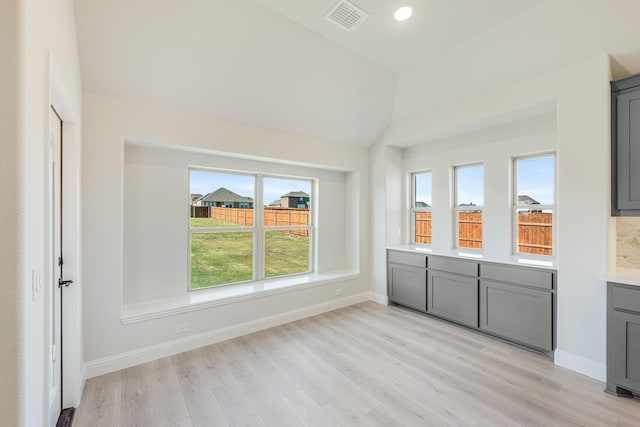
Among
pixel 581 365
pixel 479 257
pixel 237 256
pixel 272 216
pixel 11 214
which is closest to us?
pixel 11 214

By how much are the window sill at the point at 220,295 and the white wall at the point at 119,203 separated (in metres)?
0.06

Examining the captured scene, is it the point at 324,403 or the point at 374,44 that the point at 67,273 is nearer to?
the point at 324,403

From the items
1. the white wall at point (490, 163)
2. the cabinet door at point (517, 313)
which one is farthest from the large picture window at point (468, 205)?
the cabinet door at point (517, 313)

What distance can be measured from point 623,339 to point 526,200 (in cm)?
171

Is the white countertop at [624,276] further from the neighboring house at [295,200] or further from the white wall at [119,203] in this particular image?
the neighboring house at [295,200]

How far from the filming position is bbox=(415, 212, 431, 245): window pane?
14.6ft

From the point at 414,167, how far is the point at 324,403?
3.53 metres

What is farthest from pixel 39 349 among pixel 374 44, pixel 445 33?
pixel 445 33

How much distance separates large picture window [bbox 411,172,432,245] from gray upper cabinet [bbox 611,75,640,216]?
2.12 metres

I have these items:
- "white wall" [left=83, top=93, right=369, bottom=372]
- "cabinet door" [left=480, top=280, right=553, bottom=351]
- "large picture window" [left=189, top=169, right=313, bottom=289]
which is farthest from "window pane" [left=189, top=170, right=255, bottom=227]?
"cabinet door" [left=480, top=280, right=553, bottom=351]

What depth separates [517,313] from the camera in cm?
298

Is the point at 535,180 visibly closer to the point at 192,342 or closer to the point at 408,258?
the point at 408,258

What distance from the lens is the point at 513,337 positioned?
301 cm

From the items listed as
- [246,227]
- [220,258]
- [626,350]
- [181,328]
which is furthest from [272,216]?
[626,350]
